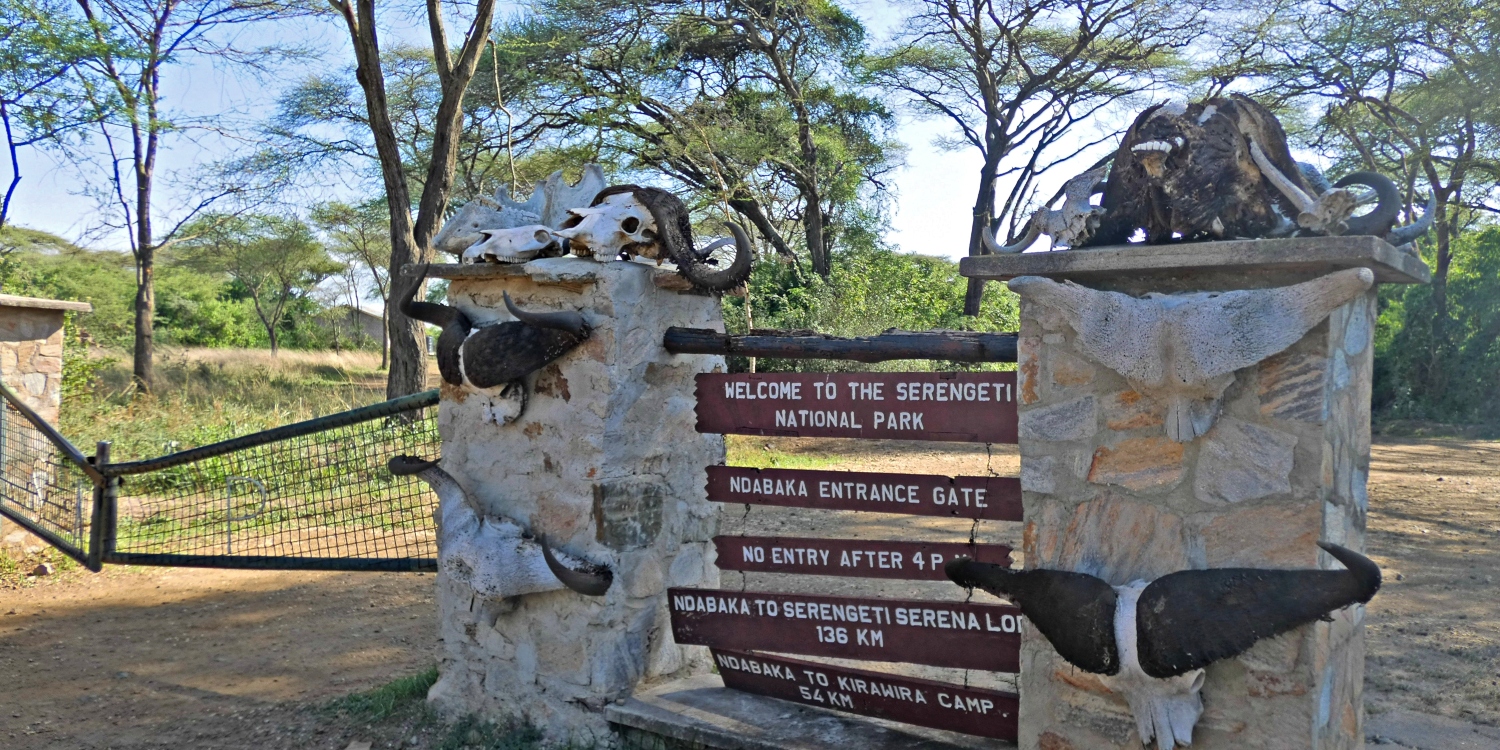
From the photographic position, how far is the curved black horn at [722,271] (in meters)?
3.77

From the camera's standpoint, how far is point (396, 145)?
11812 millimetres

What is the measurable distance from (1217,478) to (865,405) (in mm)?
1241

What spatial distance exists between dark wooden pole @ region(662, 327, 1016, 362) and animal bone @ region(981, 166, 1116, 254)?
A: 1.20 ft

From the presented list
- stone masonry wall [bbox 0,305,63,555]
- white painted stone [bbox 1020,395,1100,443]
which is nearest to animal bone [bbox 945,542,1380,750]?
white painted stone [bbox 1020,395,1100,443]

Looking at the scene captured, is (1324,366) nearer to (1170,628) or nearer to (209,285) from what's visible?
(1170,628)

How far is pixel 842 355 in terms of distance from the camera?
362 cm

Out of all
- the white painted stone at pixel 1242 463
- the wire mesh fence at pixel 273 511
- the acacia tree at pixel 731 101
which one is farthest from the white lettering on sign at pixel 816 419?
the acacia tree at pixel 731 101

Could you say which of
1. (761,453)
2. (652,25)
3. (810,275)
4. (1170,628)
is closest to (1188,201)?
(1170,628)

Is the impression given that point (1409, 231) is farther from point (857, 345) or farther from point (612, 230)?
point (612, 230)

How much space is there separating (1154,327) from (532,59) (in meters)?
18.0

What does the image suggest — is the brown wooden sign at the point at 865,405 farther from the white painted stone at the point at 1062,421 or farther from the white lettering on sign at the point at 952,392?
the white painted stone at the point at 1062,421

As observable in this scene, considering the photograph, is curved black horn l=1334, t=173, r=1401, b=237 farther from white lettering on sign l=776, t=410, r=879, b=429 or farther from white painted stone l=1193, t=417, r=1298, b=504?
white lettering on sign l=776, t=410, r=879, b=429

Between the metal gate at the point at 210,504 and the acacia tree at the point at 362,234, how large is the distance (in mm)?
17068

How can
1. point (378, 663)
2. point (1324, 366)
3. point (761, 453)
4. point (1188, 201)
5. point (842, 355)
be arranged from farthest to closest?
point (761, 453) → point (378, 663) → point (842, 355) → point (1188, 201) → point (1324, 366)
